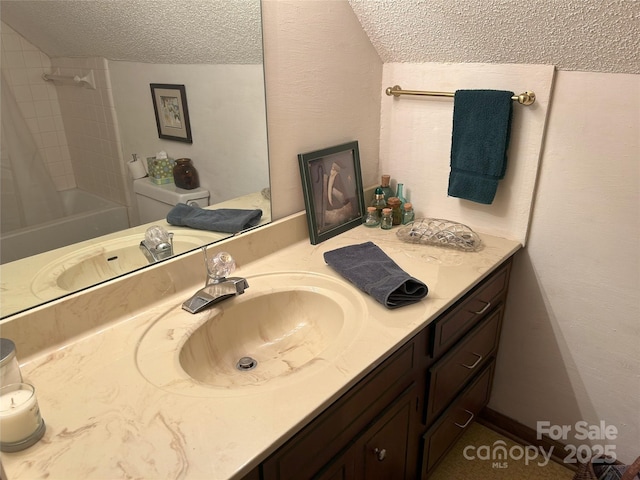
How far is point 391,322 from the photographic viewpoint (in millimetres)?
1138

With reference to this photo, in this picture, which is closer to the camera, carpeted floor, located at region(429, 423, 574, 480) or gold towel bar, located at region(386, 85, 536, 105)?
gold towel bar, located at region(386, 85, 536, 105)

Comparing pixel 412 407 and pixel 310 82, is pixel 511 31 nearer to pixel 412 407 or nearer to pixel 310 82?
pixel 310 82

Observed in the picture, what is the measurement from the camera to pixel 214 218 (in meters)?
1.37

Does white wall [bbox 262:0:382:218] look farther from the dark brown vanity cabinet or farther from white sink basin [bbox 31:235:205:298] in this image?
the dark brown vanity cabinet

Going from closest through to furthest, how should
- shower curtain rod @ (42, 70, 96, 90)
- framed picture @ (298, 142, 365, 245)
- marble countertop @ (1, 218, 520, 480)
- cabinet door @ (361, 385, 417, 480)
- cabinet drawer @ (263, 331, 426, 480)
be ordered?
marble countertop @ (1, 218, 520, 480) → cabinet drawer @ (263, 331, 426, 480) → shower curtain rod @ (42, 70, 96, 90) → cabinet door @ (361, 385, 417, 480) → framed picture @ (298, 142, 365, 245)

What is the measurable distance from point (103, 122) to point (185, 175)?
0.26m

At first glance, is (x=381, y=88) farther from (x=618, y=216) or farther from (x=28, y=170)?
(x=28, y=170)

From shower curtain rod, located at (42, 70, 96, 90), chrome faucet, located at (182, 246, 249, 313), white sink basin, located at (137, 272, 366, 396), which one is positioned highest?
shower curtain rod, located at (42, 70, 96, 90)

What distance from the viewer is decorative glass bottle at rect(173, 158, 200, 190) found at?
1273mm

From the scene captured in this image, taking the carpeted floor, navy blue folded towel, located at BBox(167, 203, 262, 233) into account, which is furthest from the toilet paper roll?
the carpeted floor

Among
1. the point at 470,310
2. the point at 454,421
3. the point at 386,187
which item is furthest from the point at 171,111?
the point at 454,421

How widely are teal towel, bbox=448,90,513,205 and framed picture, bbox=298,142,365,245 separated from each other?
1.10 ft

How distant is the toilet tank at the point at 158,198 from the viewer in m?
1.18

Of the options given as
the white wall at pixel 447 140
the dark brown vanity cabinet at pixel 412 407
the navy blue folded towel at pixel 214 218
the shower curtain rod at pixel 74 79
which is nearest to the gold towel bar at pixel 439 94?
the white wall at pixel 447 140
